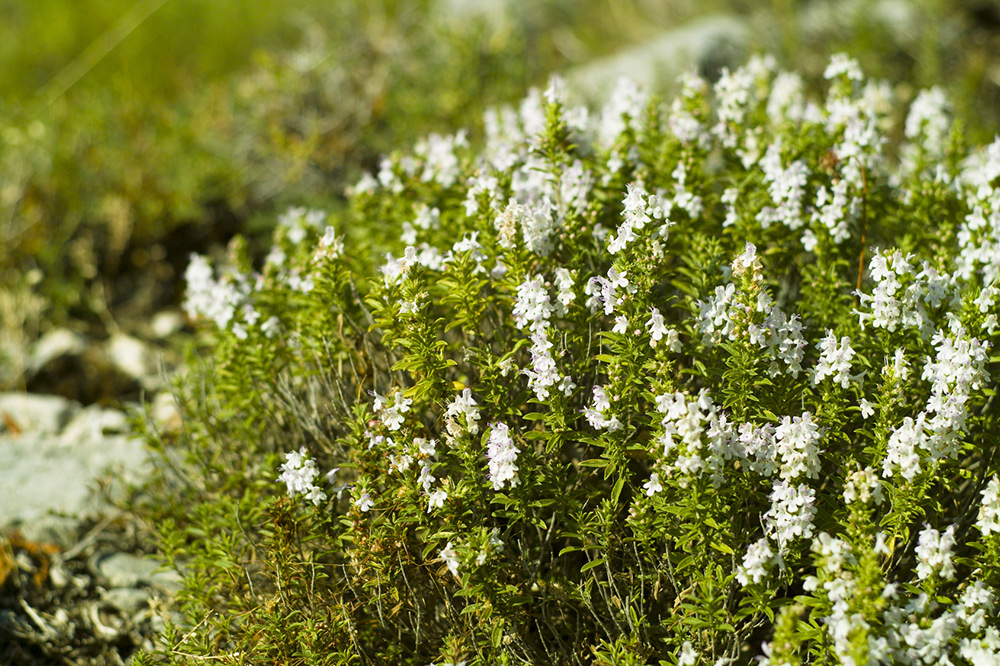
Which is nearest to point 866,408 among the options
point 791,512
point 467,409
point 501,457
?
point 791,512

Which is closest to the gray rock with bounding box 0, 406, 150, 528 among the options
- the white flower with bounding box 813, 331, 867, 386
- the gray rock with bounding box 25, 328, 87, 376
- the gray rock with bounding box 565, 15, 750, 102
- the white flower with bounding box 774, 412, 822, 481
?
the gray rock with bounding box 25, 328, 87, 376

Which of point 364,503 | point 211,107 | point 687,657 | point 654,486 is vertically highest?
point 211,107

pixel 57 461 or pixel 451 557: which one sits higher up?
pixel 451 557

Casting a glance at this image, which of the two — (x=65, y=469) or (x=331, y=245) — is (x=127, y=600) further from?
(x=331, y=245)

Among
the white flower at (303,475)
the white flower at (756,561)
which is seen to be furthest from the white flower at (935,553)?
the white flower at (303,475)

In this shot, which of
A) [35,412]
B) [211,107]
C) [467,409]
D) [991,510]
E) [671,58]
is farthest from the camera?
[671,58]

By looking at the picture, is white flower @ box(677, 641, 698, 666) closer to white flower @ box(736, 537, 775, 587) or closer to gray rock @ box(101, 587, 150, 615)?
white flower @ box(736, 537, 775, 587)

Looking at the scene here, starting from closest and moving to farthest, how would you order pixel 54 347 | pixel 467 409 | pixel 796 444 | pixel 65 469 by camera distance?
pixel 796 444, pixel 467 409, pixel 65 469, pixel 54 347
